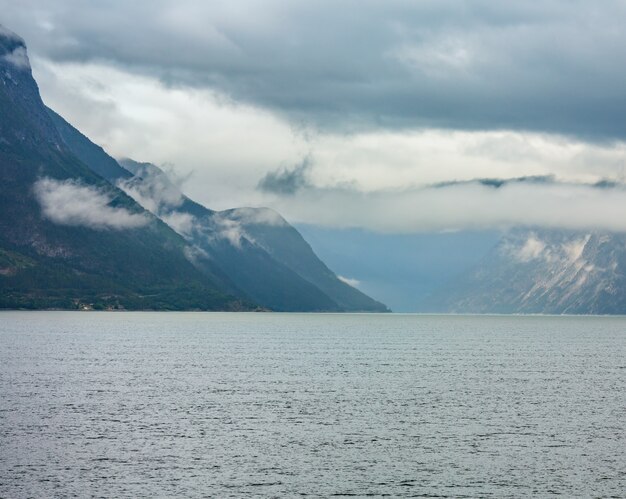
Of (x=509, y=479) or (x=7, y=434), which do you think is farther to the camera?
(x=7, y=434)

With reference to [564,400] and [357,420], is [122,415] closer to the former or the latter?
[357,420]

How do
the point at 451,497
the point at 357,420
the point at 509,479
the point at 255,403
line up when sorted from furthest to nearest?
the point at 255,403
the point at 357,420
the point at 509,479
the point at 451,497

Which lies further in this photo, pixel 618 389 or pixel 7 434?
pixel 618 389

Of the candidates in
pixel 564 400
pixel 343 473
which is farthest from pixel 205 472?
pixel 564 400

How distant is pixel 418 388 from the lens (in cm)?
17538

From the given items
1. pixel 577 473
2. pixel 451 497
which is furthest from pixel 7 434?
pixel 577 473

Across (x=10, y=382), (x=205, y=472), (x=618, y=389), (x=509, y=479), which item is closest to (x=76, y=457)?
(x=205, y=472)

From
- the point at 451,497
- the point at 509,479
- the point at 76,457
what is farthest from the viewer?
the point at 76,457

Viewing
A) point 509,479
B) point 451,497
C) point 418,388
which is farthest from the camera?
point 418,388

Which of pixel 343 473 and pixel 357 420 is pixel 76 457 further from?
pixel 357 420

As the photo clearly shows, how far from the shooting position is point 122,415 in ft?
440

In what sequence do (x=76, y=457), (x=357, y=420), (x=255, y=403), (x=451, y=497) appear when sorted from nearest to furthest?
1. (x=451, y=497)
2. (x=76, y=457)
3. (x=357, y=420)
4. (x=255, y=403)

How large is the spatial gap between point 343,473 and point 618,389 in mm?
100414

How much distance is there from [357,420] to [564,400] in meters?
46.3
